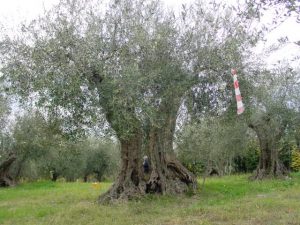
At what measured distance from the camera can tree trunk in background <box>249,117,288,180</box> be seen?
81.7ft

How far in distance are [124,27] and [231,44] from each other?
3.27 meters

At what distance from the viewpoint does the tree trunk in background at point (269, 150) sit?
24895mm

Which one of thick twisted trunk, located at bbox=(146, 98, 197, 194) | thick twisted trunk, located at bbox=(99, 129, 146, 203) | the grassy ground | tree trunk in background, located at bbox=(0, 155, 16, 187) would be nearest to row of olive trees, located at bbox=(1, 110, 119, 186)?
tree trunk in background, located at bbox=(0, 155, 16, 187)

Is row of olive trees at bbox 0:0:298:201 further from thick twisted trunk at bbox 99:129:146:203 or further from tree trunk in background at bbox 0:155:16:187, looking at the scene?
tree trunk in background at bbox 0:155:16:187

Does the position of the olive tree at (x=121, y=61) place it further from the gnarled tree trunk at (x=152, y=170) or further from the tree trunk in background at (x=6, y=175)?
the tree trunk in background at (x=6, y=175)

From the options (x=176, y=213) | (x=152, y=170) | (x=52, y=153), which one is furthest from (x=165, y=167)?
(x=52, y=153)

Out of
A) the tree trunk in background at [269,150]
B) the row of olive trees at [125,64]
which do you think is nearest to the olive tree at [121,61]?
the row of olive trees at [125,64]

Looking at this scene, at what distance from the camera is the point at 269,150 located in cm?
2662

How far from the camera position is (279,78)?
21703mm

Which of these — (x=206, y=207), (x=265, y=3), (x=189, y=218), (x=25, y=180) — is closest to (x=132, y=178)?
(x=206, y=207)

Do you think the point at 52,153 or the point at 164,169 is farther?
the point at 52,153

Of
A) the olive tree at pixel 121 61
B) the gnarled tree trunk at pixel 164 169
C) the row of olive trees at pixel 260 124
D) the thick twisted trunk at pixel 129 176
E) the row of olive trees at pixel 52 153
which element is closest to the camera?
the olive tree at pixel 121 61

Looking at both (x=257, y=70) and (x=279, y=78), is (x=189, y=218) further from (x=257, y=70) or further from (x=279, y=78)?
(x=279, y=78)

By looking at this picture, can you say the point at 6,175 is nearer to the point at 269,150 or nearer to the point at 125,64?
the point at 269,150
